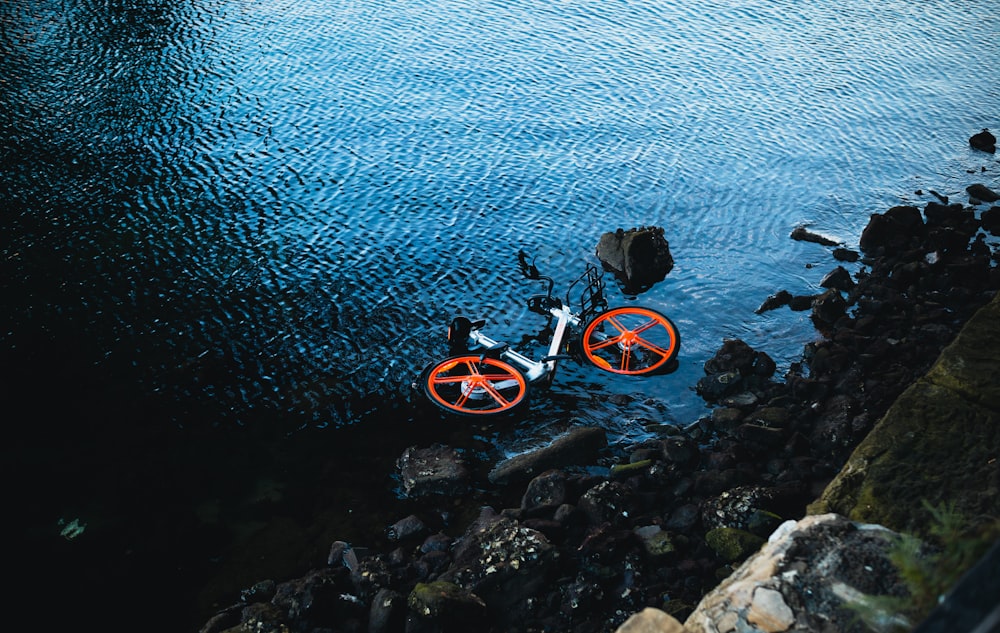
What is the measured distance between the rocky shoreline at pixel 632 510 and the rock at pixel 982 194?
665 cm

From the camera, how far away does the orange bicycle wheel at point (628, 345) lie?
1327 centimetres

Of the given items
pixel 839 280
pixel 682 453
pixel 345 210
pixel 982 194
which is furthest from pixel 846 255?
pixel 345 210

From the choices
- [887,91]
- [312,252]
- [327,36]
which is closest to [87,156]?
[312,252]

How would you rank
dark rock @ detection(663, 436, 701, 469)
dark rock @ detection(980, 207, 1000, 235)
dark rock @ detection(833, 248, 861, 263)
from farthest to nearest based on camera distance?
dark rock @ detection(980, 207, 1000, 235)
dark rock @ detection(833, 248, 861, 263)
dark rock @ detection(663, 436, 701, 469)

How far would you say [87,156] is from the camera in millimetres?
19672

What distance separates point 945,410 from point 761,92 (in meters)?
20.2

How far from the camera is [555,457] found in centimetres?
1141

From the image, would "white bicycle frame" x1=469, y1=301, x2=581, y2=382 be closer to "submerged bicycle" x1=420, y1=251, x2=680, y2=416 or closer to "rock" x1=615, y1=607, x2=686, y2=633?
→ "submerged bicycle" x1=420, y1=251, x2=680, y2=416

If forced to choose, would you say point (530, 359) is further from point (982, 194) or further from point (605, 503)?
point (982, 194)

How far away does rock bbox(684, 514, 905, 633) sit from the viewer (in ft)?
20.5

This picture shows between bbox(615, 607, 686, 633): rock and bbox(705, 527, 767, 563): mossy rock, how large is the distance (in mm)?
2482

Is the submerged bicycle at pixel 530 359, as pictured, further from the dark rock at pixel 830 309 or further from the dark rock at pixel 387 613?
the dark rock at pixel 387 613

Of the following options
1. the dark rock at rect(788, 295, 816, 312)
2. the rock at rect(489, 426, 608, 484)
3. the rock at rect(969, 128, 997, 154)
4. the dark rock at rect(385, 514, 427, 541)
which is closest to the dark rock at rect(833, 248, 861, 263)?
the dark rock at rect(788, 295, 816, 312)

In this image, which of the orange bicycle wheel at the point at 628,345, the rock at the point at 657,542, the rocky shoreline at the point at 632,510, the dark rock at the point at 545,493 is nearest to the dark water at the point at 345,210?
the orange bicycle wheel at the point at 628,345
